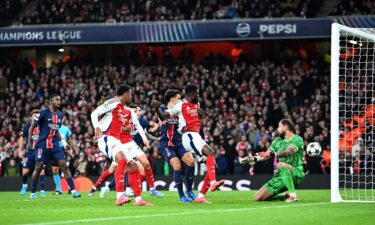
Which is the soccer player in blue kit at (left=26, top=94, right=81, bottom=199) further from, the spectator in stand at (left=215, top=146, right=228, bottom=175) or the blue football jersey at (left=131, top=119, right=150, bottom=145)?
the spectator in stand at (left=215, top=146, right=228, bottom=175)

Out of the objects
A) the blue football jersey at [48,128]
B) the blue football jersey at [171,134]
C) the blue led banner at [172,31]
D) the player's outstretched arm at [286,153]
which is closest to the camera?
the player's outstretched arm at [286,153]

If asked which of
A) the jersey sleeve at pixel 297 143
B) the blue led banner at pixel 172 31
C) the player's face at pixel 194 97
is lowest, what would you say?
the jersey sleeve at pixel 297 143

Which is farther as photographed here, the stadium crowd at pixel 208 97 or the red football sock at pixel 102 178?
the stadium crowd at pixel 208 97

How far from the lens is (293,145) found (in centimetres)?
1619

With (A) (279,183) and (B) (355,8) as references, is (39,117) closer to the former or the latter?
(A) (279,183)

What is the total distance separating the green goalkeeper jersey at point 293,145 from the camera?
16.3 metres

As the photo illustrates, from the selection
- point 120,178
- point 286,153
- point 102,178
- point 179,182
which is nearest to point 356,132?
point 102,178

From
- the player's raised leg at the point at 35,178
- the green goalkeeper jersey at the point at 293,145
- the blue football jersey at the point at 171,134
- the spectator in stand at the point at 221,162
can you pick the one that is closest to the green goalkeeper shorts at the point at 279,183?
the green goalkeeper jersey at the point at 293,145

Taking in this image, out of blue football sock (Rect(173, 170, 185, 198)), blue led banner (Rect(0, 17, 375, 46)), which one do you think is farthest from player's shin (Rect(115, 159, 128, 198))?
blue led banner (Rect(0, 17, 375, 46))

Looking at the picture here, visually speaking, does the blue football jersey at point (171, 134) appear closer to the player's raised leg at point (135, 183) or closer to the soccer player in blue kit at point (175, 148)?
the soccer player in blue kit at point (175, 148)

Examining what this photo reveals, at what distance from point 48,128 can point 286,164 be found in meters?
5.96

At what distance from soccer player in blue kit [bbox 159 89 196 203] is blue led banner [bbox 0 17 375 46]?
17.8 meters

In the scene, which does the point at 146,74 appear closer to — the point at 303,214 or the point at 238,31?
the point at 238,31

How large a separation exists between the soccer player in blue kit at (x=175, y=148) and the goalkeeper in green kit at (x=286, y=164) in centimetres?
135
